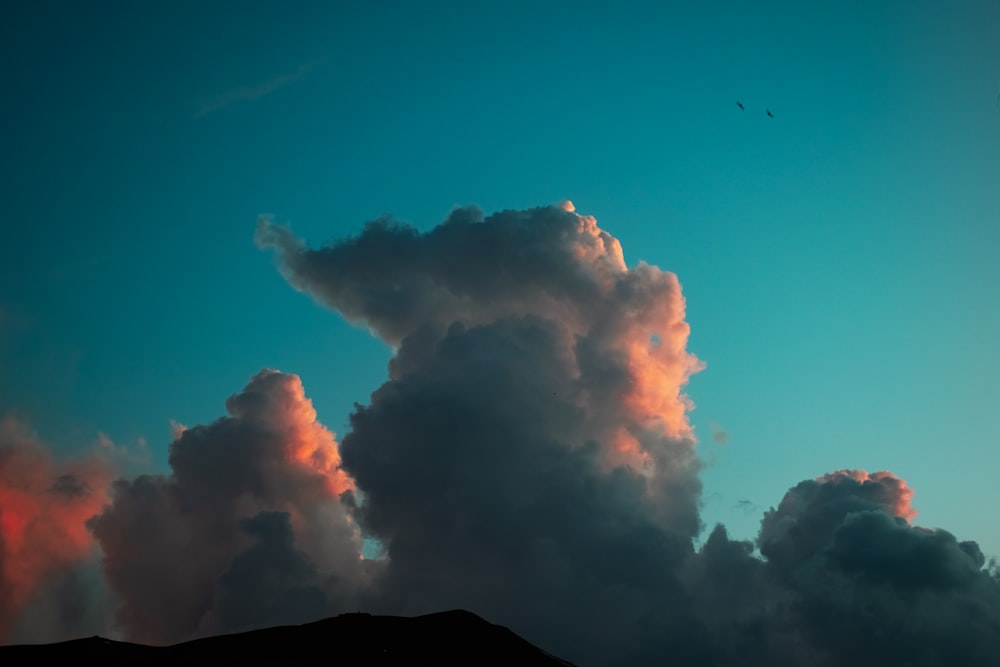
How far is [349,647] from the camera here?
72375 mm

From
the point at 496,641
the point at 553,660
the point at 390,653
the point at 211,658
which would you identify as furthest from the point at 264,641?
the point at 553,660

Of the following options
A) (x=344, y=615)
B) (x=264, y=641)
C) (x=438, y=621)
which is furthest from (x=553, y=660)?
(x=264, y=641)

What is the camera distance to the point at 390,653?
2803 inches

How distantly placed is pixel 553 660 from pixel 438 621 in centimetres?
1191

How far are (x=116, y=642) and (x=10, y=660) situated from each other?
29.6 feet

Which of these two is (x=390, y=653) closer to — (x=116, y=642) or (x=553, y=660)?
(x=553, y=660)

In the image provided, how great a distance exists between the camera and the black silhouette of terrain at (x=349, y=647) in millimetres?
71375

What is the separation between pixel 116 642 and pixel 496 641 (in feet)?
124

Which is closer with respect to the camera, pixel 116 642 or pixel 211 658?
pixel 211 658

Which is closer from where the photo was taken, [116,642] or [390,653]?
[390,653]

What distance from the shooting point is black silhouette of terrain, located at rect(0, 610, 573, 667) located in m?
71.4

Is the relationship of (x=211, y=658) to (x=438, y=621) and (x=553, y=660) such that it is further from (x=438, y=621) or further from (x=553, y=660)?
(x=553, y=660)

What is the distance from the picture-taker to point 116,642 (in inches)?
3031

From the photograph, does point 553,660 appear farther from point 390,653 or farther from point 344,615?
point 344,615
